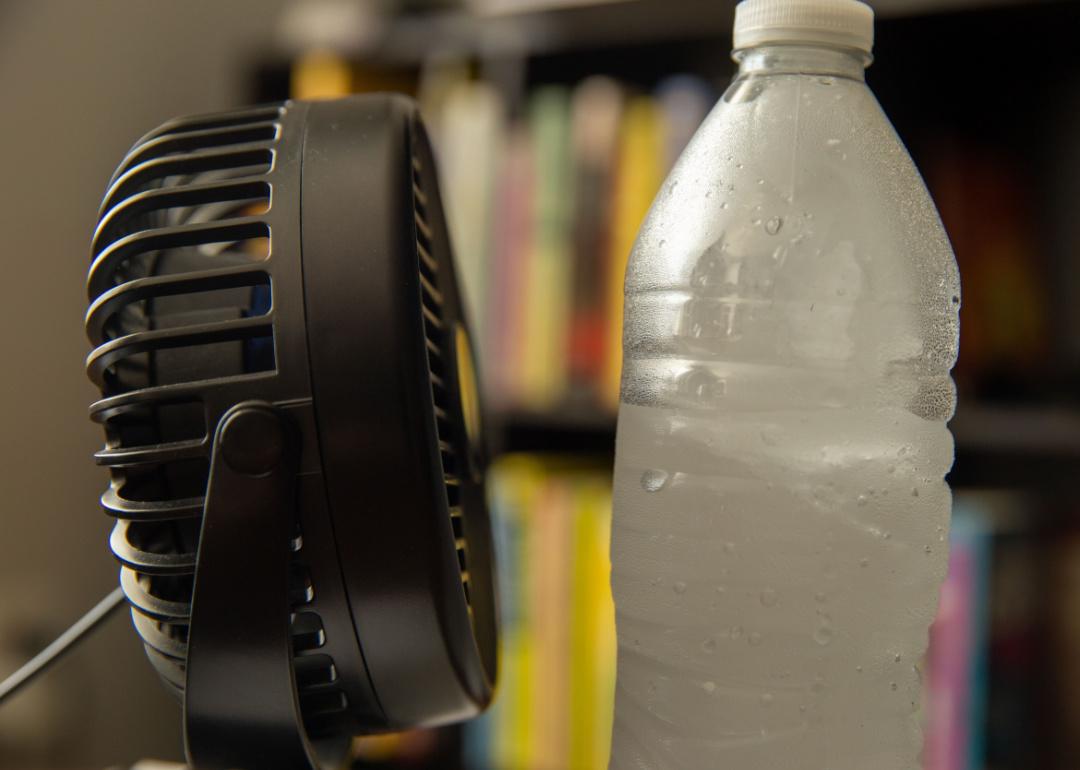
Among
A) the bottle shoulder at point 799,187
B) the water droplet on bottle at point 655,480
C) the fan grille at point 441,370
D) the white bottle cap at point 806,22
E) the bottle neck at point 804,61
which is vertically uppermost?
the white bottle cap at point 806,22

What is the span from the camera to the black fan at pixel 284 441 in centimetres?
44

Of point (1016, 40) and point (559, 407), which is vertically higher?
point (1016, 40)

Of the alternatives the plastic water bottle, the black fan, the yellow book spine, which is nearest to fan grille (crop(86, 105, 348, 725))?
the black fan

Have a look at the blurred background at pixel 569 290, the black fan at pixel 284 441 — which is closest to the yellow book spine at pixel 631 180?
the blurred background at pixel 569 290

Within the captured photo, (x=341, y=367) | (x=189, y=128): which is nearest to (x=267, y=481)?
(x=341, y=367)

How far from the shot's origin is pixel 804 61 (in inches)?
21.3

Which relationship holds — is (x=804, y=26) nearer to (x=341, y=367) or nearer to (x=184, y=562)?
(x=341, y=367)

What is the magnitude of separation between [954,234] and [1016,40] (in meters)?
0.26

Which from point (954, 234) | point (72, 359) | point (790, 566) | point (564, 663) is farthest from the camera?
point (72, 359)

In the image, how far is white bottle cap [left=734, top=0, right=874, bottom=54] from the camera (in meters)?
0.48

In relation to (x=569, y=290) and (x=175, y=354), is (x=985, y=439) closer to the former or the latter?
(x=569, y=290)

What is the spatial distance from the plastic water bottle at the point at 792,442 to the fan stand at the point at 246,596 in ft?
0.67

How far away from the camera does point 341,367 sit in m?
0.44

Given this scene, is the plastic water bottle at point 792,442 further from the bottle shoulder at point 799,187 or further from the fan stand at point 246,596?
the fan stand at point 246,596
